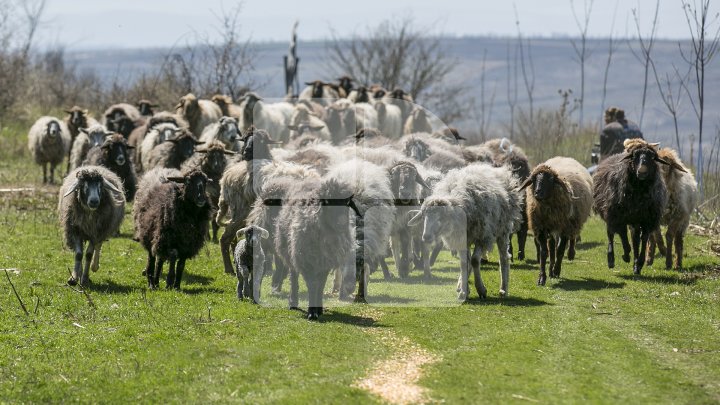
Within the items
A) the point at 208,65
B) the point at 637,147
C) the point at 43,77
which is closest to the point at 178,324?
the point at 637,147

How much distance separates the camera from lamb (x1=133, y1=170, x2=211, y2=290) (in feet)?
40.4

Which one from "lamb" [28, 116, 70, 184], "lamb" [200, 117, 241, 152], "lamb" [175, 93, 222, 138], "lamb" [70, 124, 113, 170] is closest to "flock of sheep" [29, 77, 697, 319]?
"lamb" [200, 117, 241, 152]

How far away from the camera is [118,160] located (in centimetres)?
1667

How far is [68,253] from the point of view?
1491cm

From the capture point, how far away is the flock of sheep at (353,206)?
11180 millimetres

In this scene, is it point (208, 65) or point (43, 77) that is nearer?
point (208, 65)

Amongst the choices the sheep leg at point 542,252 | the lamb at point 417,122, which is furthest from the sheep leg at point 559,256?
the lamb at point 417,122

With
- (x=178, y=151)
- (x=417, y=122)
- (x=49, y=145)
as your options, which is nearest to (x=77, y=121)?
(x=49, y=145)

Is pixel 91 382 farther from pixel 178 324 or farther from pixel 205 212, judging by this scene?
pixel 205 212

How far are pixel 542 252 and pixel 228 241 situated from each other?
4.34 m

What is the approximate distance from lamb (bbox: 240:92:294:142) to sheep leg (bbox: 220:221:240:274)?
848 cm

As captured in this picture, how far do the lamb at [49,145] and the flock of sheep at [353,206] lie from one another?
6.81 meters

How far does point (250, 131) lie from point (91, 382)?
6854 millimetres

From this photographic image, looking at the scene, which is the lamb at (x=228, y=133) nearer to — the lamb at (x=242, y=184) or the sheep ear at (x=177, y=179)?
the lamb at (x=242, y=184)
